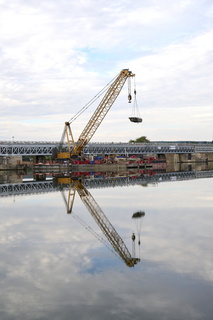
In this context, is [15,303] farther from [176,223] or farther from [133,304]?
[176,223]

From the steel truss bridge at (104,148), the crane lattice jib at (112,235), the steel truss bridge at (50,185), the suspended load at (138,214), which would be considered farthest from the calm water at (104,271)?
the steel truss bridge at (104,148)

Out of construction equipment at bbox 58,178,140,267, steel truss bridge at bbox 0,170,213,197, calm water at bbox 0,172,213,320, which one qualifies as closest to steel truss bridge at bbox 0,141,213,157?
steel truss bridge at bbox 0,170,213,197

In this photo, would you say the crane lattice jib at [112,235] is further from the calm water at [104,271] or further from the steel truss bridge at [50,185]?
the steel truss bridge at [50,185]

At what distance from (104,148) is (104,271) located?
13792 cm

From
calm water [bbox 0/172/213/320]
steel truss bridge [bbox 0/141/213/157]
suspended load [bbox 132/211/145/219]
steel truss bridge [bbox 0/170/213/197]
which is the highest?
steel truss bridge [bbox 0/141/213/157]

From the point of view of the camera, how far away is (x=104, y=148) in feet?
492

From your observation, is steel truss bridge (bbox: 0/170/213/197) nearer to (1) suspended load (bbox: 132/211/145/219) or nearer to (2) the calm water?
(1) suspended load (bbox: 132/211/145/219)

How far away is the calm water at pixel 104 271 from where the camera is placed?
31.1 feet

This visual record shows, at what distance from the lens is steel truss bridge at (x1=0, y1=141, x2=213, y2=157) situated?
4815 inches

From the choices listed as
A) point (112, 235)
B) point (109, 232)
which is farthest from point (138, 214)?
point (112, 235)

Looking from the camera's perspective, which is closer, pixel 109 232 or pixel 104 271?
pixel 104 271

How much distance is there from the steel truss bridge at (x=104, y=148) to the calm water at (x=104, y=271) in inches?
4046

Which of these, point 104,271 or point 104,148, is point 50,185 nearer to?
point 104,271

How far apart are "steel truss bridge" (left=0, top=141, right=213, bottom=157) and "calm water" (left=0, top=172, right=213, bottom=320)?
10276 centimetres
